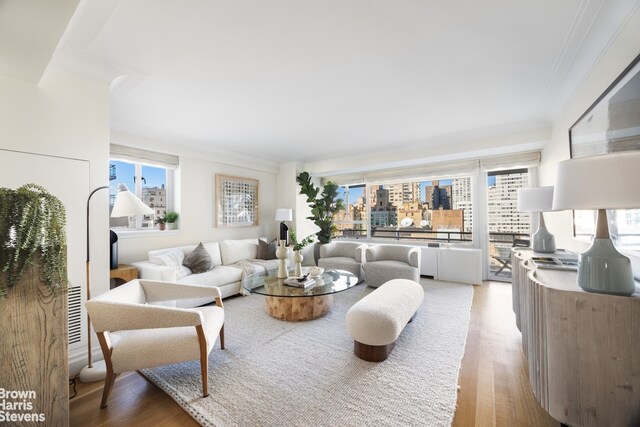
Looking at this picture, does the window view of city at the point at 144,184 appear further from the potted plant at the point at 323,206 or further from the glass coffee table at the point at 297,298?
the potted plant at the point at 323,206

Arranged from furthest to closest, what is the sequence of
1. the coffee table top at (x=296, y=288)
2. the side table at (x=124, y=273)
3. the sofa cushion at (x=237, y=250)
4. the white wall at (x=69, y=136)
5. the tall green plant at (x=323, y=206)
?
the tall green plant at (x=323, y=206)
the sofa cushion at (x=237, y=250)
the side table at (x=124, y=273)
the coffee table top at (x=296, y=288)
the white wall at (x=69, y=136)

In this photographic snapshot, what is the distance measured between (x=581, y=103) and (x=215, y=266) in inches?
182

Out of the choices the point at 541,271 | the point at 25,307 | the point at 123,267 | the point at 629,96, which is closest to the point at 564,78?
the point at 629,96

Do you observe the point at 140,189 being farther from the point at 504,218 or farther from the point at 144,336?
Result: the point at 504,218

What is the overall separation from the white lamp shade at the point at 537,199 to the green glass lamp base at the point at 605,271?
1.22m

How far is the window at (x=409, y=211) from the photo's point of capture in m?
5.06

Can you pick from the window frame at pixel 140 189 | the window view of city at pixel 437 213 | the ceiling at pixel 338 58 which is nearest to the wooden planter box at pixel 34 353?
the ceiling at pixel 338 58

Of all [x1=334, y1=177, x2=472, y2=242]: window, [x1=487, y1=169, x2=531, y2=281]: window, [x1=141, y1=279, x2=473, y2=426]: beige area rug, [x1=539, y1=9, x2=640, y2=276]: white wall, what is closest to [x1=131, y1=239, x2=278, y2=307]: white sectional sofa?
[x1=141, y1=279, x2=473, y2=426]: beige area rug

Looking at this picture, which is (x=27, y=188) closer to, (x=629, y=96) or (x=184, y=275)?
(x=184, y=275)

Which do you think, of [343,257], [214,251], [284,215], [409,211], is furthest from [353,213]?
[214,251]

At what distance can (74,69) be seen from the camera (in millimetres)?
2051

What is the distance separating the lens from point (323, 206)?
5672 mm

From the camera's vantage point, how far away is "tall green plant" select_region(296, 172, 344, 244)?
560 cm

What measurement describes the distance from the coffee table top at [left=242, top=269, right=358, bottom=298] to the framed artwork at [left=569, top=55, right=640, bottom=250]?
7.00 ft
